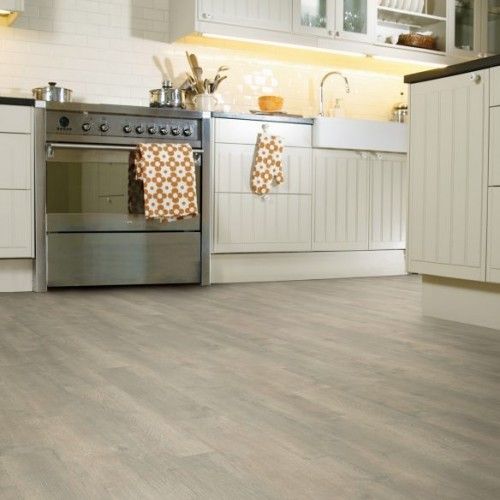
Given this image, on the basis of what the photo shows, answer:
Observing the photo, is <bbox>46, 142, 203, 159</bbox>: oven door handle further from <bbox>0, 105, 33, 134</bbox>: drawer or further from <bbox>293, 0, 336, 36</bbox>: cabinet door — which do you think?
<bbox>293, 0, 336, 36</bbox>: cabinet door

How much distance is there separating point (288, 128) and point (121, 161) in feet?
3.58

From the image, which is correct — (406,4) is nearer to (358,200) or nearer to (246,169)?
(358,200)

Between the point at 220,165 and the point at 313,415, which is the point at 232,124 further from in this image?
the point at 313,415

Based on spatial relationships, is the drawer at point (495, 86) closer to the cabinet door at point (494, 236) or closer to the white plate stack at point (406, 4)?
the cabinet door at point (494, 236)

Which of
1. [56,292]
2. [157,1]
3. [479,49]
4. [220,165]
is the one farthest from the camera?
[479,49]

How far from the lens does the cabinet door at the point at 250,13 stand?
454 cm

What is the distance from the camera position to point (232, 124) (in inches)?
174

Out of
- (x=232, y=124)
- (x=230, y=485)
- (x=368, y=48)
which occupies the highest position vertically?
(x=368, y=48)

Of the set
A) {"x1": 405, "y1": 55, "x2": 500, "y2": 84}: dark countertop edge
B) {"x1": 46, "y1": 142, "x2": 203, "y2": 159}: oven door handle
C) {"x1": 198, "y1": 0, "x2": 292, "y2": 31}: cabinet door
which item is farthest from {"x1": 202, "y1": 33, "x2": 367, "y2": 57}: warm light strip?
{"x1": 405, "y1": 55, "x2": 500, "y2": 84}: dark countertop edge

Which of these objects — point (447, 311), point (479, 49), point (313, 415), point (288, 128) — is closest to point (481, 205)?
point (447, 311)

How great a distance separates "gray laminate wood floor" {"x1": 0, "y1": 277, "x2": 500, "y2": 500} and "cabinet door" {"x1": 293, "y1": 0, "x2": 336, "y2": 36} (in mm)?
2448

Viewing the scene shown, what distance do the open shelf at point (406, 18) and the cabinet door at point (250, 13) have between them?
85 centimetres

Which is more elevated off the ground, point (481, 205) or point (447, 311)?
point (481, 205)

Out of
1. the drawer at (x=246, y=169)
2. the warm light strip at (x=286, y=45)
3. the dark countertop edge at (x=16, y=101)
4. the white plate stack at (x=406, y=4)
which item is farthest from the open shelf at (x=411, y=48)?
the dark countertop edge at (x=16, y=101)
